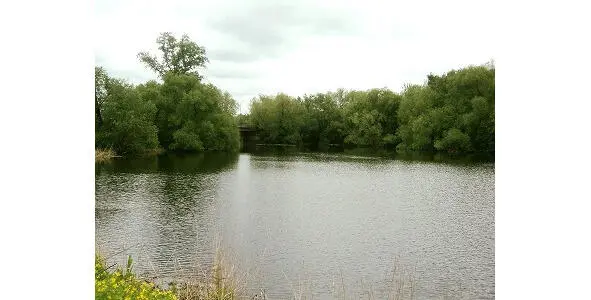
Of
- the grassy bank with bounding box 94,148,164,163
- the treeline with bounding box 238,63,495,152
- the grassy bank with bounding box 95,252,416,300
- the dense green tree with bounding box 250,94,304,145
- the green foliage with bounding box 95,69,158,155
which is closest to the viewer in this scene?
the grassy bank with bounding box 95,252,416,300

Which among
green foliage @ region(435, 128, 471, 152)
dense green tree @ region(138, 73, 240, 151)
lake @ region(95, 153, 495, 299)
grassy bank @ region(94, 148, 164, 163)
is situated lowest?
lake @ region(95, 153, 495, 299)

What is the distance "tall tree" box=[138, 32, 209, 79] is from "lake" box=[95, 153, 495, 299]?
30037mm

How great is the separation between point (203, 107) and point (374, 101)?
2918 cm

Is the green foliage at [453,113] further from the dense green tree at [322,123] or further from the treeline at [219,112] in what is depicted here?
the dense green tree at [322,123]

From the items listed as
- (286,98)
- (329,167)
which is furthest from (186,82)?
(286,98)

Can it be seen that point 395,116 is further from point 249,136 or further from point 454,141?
point 249,136

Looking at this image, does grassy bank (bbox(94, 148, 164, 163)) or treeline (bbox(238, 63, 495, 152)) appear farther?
treeline (bbox(238, 63, 495, 152))

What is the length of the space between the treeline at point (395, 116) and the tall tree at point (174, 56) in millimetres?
18766

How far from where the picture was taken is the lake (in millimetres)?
10586

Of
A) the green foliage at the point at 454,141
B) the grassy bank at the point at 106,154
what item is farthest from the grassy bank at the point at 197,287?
the green foliage at the point at 454,141

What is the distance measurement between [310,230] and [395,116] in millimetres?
56653

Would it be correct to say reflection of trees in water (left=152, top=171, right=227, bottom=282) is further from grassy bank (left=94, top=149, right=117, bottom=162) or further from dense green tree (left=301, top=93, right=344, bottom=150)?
dense green tree (left=301, top=93, right=344, bottom=150)

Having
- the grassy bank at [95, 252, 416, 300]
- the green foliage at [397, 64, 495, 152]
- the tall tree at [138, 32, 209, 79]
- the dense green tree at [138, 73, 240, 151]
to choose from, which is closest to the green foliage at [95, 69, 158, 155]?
the dense green tree at [138, 73, 240, 151]

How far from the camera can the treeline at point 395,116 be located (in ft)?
176
